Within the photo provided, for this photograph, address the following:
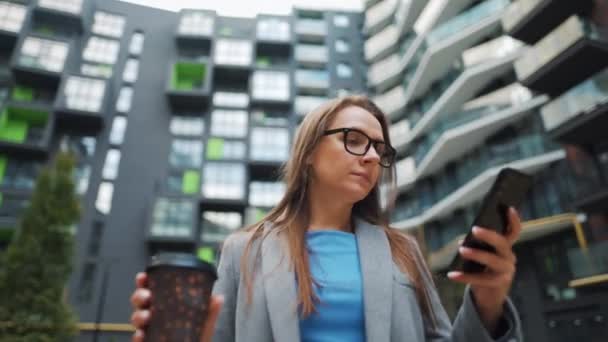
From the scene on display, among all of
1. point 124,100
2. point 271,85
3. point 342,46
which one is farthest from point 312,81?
point 124,100

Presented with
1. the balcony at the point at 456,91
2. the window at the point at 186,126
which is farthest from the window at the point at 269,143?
the balcony at the point at 456,91

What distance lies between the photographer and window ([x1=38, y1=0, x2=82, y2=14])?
111 ft

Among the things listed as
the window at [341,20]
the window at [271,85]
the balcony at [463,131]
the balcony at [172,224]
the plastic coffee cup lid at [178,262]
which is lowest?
the plastic coffee cup lid at [178,262]

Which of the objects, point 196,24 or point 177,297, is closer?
point 177,297

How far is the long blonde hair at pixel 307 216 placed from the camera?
184cm

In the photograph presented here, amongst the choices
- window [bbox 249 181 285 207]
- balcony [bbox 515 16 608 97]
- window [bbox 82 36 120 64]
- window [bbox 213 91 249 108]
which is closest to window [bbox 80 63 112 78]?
window [bbox 82 36 120 64]

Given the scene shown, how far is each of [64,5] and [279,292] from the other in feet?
132

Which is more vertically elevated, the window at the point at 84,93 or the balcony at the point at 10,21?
the balcony at the point at 10,21

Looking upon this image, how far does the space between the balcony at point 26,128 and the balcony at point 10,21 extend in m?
5.74

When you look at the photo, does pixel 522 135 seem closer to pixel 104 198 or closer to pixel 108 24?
pixel 104 198

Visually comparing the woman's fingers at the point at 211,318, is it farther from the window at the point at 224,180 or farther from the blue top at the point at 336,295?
the window at the point at 224,180

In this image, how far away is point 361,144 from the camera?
2.02 metres

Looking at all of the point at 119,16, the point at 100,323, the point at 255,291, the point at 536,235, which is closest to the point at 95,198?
the point at 100,323

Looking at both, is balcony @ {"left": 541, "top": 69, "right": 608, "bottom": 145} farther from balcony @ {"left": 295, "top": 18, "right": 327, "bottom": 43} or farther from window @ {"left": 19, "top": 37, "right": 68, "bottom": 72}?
window @ {"left": 19, "top": 37, "right": 68, "bottom": 72}
